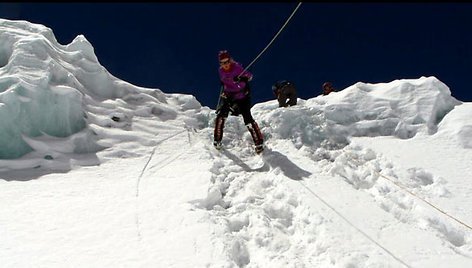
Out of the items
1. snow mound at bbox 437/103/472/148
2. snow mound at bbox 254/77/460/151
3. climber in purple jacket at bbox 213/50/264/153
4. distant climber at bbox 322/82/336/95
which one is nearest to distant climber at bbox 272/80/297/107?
snow mound at bbox 254/77/460/151

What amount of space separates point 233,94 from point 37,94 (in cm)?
399

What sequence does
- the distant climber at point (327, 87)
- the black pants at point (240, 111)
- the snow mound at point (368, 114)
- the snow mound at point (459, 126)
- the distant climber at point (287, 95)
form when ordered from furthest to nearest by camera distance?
the distant climber at point (327, 87), the distant climber at point (287, 95), the snow mound at point (368, 114), the black pants at point (240, 111), the snow mound at point (459, 126)

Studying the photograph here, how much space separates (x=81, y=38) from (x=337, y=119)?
7.47 metres

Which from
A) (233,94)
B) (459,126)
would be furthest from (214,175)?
(459,126)

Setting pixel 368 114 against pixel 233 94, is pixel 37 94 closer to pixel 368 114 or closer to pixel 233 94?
pixel 233 94

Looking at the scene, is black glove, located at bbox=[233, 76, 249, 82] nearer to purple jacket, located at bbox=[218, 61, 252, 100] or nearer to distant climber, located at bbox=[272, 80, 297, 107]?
purple jacket, located at bbox=[218, 61, 252, 100]

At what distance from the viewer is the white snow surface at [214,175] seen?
423cm

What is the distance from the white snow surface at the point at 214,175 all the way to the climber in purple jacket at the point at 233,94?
52 centimetres

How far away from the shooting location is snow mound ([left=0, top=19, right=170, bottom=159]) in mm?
7159

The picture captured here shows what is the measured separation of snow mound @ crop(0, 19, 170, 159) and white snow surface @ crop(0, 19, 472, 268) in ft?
0.09

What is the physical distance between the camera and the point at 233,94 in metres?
8.05

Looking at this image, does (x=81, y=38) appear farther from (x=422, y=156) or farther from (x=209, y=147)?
(x=422, y=156)

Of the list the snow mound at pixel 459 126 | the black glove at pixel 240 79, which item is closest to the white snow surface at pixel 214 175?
the snow mound at pixel 459 126

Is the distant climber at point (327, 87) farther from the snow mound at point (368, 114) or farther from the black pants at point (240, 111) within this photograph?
the black pants at point (240, 111)
